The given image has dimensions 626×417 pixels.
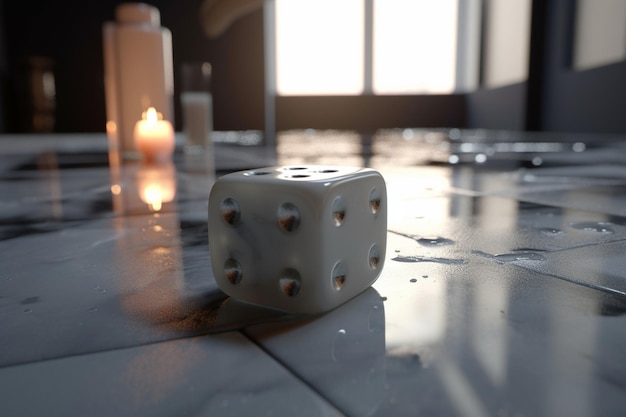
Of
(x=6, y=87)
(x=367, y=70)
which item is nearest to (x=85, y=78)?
(x=6, y=87)

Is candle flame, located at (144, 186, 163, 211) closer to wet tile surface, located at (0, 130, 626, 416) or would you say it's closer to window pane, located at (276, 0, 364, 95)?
wet tile surface, located at (0, 130, 626, 416)

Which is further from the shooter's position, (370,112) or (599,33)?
(370,112)

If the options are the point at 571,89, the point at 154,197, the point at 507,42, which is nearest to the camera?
the point at 154,197

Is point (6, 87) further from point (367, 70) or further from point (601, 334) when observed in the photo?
point (601, 334)

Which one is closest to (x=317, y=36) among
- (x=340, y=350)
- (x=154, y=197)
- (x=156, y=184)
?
(x=156, y=184)

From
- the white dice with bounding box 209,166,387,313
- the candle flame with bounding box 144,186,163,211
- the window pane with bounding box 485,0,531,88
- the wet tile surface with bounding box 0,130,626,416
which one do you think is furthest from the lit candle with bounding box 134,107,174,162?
the window pane with bounding box 485,0,531,88

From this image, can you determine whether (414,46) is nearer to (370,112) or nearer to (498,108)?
(370,112)
